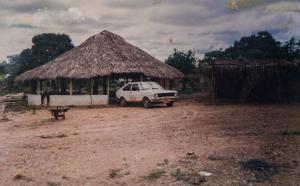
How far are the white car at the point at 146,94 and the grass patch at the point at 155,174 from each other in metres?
13.7

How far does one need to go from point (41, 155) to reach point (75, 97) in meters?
15.7

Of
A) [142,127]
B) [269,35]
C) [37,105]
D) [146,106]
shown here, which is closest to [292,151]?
[142,127]

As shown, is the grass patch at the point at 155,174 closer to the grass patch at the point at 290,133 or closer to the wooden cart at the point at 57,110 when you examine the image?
the grass patch at the point at 290,133

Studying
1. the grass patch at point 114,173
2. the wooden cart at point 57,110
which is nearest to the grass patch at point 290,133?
the grass patch at point 114,173

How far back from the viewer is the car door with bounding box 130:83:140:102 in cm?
2277

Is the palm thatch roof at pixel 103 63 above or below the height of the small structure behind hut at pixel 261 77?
above

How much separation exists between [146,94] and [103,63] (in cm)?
545

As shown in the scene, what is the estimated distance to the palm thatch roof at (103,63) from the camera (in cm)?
2541

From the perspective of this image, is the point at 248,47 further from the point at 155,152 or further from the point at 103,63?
the point at 155,152

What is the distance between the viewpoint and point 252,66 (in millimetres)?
22562

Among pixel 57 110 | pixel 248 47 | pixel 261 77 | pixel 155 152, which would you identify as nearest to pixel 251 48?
pixel 248 47

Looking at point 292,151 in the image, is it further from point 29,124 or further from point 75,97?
point 75,97

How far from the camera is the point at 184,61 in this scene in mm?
44156

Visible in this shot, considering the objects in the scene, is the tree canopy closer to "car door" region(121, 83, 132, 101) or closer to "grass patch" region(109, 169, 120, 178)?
"car door" region(121, 83, 132, 101)
